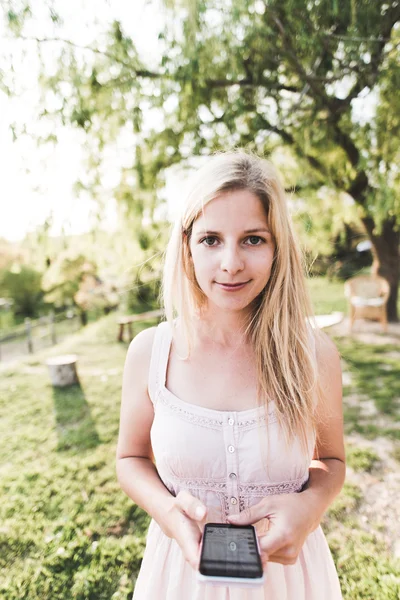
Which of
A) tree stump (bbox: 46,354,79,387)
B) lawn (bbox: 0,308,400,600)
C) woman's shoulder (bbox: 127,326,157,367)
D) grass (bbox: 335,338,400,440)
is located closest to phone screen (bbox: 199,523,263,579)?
woman's shoulder (bbox: 127,326,157,367)

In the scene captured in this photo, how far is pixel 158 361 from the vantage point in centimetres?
150

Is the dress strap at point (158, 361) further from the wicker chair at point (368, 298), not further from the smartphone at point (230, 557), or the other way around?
the wicker chair at point (368, 298)

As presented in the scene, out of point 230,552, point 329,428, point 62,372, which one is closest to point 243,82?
point 329,428

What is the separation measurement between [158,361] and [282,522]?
68 centimetres

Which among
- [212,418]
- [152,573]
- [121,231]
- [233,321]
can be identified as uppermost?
[121,231]

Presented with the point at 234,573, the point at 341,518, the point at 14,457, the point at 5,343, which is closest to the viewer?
the point at 234,573

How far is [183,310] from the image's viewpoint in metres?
1.61

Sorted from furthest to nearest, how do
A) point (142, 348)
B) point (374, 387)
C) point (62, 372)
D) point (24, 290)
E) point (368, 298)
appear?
point (24, 290) → point (368, 298) → point (62, 372) → point (374, 387) → point (142, 348)

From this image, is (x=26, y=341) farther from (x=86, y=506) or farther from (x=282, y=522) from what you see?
(x=282, y=522)

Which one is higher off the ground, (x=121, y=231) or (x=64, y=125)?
(x=64, y=125)

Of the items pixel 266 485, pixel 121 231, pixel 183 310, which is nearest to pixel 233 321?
pixel 183 310

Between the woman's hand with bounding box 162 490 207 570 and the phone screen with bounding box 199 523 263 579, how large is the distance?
5cm

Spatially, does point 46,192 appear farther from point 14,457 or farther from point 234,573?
point 234,573

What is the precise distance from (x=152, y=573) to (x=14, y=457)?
3763 mm
